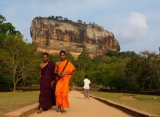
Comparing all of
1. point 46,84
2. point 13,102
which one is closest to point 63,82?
point 46,84

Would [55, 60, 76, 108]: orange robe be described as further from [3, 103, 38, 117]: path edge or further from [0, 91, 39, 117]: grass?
[0, 91, 39, 117]: grass

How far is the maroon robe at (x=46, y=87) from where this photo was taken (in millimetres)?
8133

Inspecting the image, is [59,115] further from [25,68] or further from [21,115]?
[25,68]

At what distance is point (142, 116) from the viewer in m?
6.89

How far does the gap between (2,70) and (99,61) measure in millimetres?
76280

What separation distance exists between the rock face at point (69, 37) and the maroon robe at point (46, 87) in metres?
106

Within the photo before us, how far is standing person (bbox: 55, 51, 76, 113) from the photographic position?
7895 mm

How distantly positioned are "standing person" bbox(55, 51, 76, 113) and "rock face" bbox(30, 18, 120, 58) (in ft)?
348

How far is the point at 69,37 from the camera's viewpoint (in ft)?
392

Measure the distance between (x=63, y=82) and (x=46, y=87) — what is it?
597 mm

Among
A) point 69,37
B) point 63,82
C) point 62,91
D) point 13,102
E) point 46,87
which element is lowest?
point 13,102

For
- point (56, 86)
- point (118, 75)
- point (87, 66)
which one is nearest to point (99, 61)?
point (87, 66)

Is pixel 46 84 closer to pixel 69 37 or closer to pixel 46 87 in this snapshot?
pixel 46 87

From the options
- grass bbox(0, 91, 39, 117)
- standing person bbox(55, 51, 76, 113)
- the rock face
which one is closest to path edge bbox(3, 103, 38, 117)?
grass bbox(0, 91, 39, 117)
